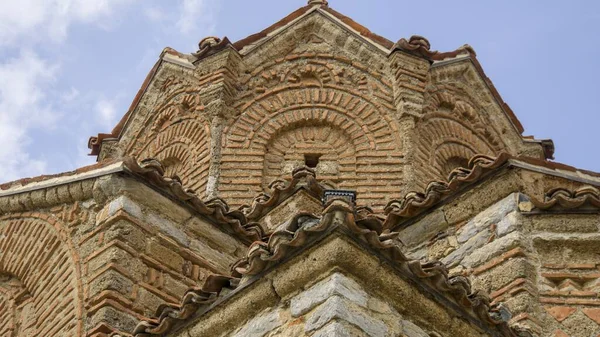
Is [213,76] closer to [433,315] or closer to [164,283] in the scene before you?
[164,283]

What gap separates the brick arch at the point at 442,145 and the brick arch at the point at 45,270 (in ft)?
14.6

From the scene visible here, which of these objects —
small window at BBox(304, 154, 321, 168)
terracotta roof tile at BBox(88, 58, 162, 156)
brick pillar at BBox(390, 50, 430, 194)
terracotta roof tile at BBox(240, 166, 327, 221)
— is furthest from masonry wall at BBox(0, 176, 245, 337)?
terracotta roof tile at BBox(88, 58, 162, 156)

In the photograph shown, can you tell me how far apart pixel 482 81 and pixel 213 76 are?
327 cm

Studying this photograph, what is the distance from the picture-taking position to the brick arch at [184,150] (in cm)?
1257

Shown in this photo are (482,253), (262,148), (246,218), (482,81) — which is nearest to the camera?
(482,253)

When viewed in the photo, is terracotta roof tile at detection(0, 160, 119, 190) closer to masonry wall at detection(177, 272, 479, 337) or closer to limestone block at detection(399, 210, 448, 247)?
limestone block at detection(399, 210, 448, 247)

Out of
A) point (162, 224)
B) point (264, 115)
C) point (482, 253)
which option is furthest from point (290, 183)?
point (264, 115)

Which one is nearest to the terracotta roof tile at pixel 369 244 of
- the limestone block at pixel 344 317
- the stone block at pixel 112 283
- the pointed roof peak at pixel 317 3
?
the limestone block at pixel 344 317

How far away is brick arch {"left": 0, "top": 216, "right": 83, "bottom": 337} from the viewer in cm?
798

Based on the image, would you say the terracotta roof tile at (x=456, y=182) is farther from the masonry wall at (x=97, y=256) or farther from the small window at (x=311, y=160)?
the small window at (x=311, y=160)

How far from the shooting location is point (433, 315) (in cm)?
585

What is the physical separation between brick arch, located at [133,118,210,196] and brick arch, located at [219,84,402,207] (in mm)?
274

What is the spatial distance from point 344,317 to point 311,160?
7316mm

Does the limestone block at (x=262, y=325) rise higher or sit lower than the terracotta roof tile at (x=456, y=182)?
lower
